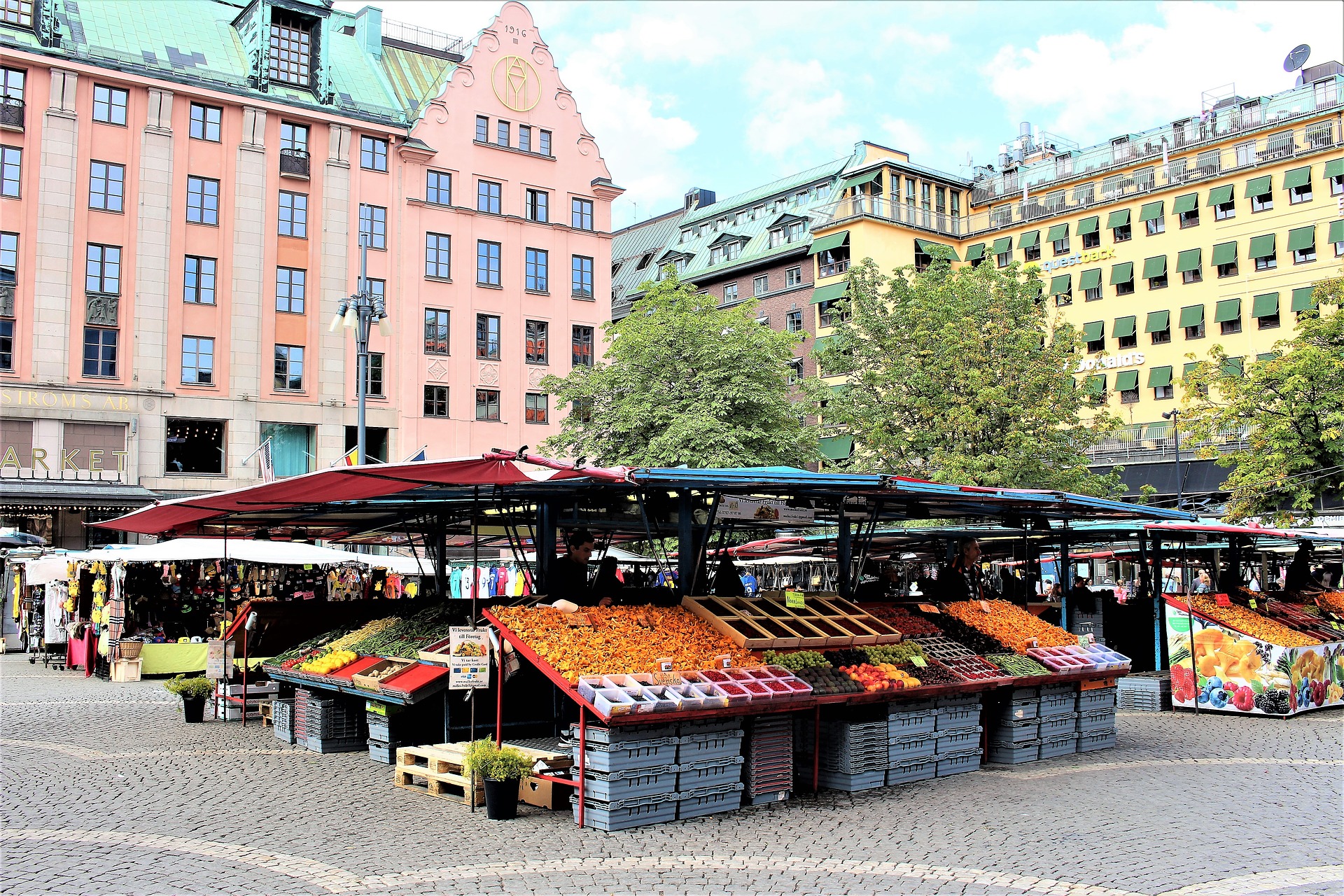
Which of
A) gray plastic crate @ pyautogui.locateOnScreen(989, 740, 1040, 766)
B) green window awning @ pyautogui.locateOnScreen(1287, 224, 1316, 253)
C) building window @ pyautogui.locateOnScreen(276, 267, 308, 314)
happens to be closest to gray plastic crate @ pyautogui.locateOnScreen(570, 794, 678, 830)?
gray plastic crate @ pyautogui.locateOnScreen(989, 740, 1040, 766)

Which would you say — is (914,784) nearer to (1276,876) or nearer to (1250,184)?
(1276,876)

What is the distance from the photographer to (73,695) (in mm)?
20312

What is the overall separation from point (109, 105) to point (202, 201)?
3.98m

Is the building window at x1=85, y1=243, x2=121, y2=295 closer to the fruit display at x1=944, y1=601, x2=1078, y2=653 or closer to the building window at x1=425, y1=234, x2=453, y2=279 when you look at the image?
the building window at x1=425, y1=234, x2=453, y2=279

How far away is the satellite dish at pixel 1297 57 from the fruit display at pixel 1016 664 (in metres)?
50.2

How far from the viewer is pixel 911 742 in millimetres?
11641

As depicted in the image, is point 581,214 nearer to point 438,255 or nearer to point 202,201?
point 438,255

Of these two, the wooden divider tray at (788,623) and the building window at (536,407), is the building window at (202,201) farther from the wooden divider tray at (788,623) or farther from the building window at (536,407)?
the wooden divider tray at (788,623)

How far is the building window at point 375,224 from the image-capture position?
42.2 meters

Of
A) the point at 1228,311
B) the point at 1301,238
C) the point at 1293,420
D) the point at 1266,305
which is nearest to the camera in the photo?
the point at 1293,420

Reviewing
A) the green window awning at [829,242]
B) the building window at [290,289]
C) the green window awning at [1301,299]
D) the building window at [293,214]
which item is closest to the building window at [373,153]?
the building window at [293,214]

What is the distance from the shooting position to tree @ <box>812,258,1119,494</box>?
3158 cm

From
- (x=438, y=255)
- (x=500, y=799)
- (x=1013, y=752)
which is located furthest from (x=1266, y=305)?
(x=500, y=799)

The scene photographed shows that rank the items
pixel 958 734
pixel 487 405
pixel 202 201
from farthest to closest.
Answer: pixel 487 405
pixel 202 201
pixel 958 734
